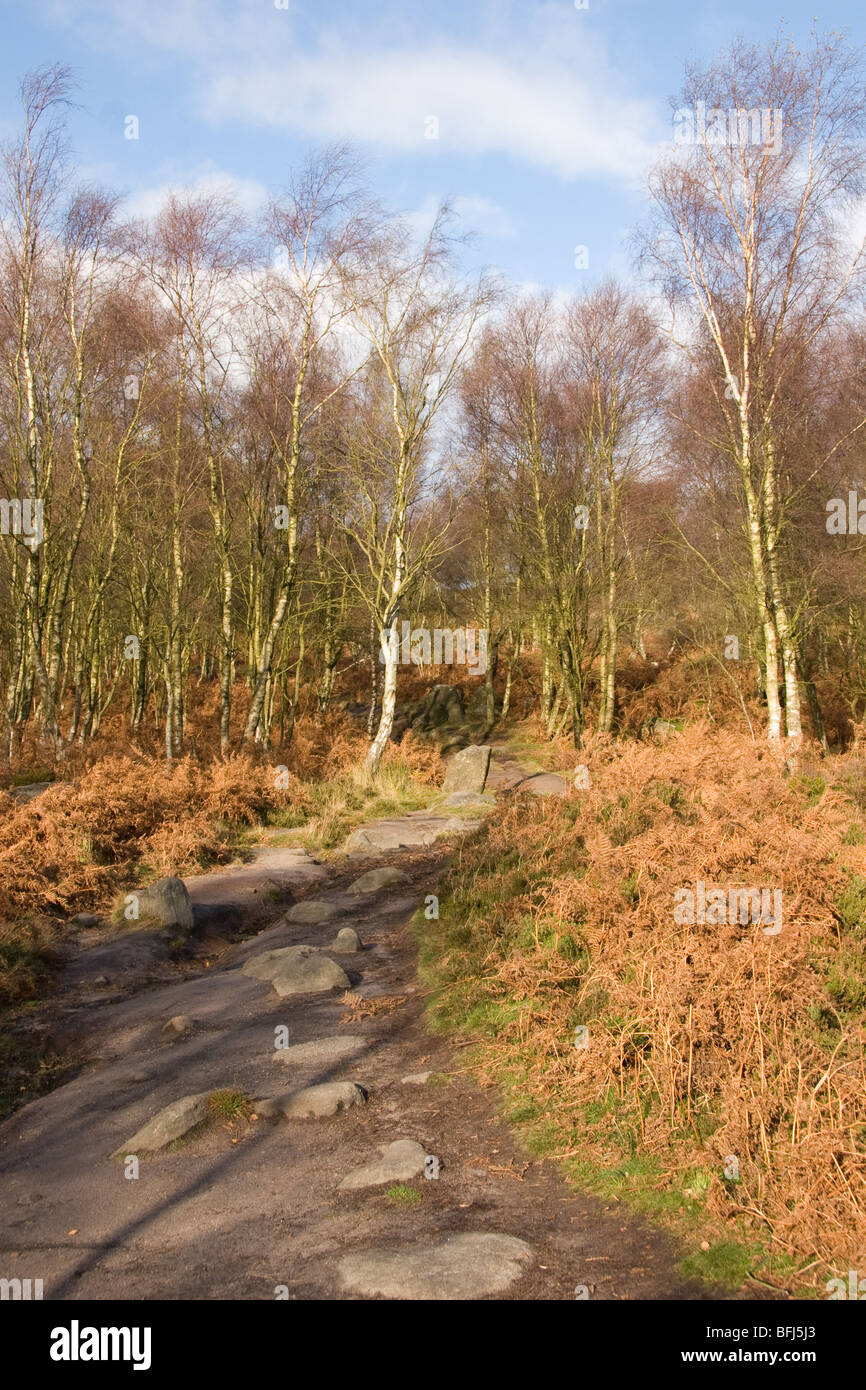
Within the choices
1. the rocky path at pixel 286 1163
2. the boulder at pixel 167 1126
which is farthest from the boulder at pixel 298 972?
the boulder at pixel 167 1126

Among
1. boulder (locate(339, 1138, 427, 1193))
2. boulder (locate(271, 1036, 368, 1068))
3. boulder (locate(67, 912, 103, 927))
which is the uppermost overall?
boulder (locate(339, 1138, 427, 1193))

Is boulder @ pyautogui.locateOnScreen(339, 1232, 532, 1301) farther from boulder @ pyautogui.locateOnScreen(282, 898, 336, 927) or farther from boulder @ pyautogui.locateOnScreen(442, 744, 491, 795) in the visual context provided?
boulder @ pyautogui.locateOnScreen(442, 744, 491, 795)

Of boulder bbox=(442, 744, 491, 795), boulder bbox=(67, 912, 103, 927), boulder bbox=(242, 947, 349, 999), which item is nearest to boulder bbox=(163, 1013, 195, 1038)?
boulder bbox=(242, 947, 349, 999)

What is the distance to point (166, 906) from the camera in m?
11.4

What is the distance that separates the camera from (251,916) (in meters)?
12.4

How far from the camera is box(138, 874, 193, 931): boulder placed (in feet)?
37.3

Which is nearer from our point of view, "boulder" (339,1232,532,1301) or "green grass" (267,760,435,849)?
"boulder" (339,1232,532,1301)

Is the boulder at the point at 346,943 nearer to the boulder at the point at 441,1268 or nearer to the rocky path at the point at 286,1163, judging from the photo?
the rocky path at the point at 286,1163

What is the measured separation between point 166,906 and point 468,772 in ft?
35.4

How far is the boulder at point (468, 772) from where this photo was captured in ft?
69.5

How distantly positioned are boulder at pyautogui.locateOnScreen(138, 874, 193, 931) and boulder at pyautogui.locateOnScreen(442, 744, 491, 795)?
393 inches

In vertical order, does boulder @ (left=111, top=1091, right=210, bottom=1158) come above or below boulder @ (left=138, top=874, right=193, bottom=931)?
below

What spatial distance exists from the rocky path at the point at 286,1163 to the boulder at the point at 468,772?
36.0 feet
